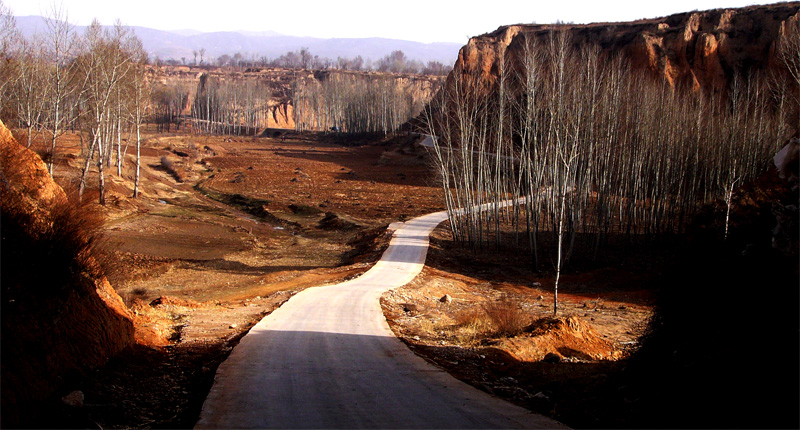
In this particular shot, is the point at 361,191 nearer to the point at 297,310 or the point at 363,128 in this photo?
the point at 297,310

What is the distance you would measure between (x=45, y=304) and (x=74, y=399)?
6.69ft

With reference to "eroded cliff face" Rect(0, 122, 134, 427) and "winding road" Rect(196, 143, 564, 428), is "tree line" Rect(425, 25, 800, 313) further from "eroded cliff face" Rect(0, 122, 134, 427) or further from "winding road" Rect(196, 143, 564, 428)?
"eroded cliff face" Rect(0, 122, 134, 427)

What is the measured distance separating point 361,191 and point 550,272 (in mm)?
31046

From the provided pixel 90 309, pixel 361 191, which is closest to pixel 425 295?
pixel 90 309

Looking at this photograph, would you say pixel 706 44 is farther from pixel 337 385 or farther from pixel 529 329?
pixel 337 385

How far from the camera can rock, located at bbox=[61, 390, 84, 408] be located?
7.84 m

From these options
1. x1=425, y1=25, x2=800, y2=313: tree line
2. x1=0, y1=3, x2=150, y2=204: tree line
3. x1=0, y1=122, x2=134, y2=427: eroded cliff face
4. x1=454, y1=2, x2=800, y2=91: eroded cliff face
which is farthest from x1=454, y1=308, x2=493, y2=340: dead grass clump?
x1=454, y1=2, x2=800, y2=91: eroded cliff face

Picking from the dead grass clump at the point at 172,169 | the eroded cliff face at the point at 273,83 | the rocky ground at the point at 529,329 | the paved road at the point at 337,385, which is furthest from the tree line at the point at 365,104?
the paved road at the point at 337,385

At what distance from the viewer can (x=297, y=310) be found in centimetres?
1755

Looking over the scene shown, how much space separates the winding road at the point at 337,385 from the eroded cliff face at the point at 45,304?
2250mm

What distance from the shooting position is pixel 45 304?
9.13 metres

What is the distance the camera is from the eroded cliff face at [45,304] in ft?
25.2

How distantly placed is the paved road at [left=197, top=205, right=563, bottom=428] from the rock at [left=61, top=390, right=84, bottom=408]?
167 centimetres

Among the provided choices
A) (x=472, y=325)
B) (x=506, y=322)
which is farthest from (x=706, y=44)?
(x=472, y=325)
